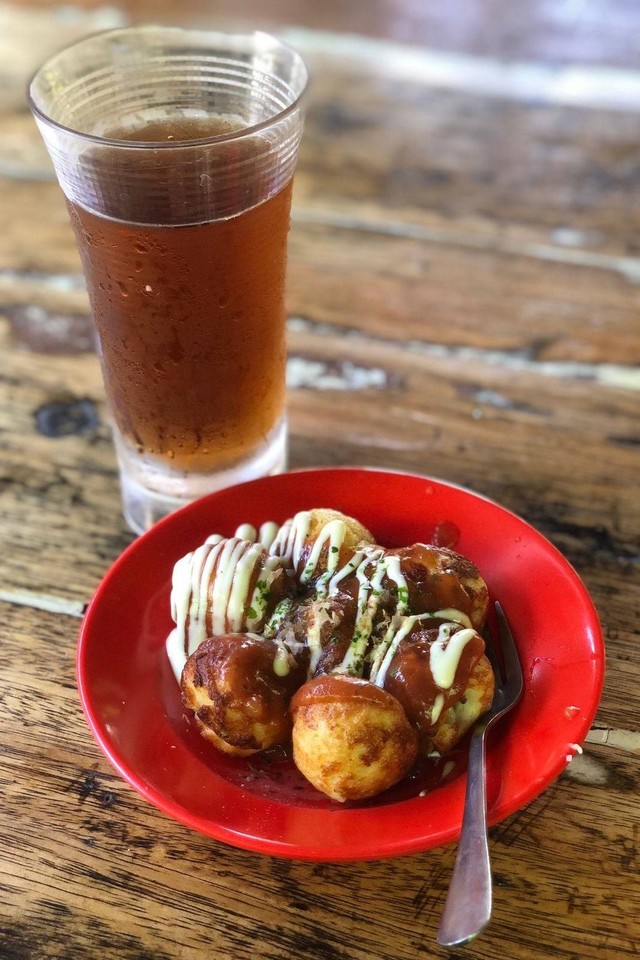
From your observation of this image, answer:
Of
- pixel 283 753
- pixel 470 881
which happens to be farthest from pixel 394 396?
pixel 470 881

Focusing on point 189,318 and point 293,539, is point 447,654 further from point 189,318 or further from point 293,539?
point 189,318

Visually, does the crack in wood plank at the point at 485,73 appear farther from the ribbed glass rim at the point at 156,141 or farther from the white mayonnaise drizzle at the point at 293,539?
the white mayonnaise drizzle at the point at 293,539

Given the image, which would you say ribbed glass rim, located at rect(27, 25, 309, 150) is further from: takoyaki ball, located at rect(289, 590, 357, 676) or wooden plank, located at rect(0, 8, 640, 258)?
wooden plank, located at rect(0, 8, 640, 258)

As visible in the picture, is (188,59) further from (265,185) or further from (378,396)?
(378,396)

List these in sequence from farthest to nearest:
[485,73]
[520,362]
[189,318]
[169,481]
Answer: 1. [485,73]
2. [520,362]
3. [169,481]
4. [189,318]

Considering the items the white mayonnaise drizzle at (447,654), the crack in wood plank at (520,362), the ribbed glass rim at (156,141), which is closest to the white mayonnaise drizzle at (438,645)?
the white mayonnaise drizzle at (447,654)

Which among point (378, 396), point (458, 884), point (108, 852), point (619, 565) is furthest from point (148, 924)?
point (378, 396)
